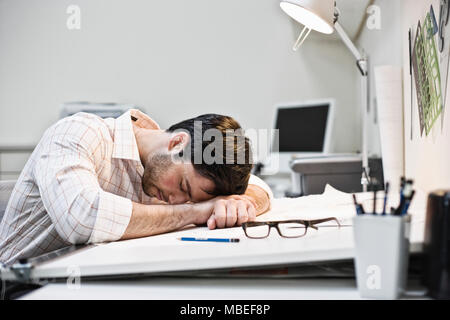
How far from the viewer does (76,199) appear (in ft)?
2.57

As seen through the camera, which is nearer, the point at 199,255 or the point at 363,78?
the point at 199,255

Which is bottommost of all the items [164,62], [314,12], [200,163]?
[200,163]

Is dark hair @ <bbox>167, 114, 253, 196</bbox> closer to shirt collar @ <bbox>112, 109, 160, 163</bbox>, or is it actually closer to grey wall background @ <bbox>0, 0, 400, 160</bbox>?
shirt collar @ <bbox>112, 109, 160, 163</bbox>

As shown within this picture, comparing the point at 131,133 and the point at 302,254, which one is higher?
the point at 131,133

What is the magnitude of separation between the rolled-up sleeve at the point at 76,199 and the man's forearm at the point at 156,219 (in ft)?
0.06

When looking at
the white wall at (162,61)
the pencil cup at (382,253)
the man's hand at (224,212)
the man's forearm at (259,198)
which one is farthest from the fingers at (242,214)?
the white wall at (162,61)

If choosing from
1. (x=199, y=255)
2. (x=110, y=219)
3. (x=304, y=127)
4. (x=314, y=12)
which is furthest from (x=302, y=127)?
(x=199, y=255)

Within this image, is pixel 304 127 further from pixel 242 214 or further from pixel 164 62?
pixel 242 214

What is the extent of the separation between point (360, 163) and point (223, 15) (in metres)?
1.83

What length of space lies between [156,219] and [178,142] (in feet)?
0.82

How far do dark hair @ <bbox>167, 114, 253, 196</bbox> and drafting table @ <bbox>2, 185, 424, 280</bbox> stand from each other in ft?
0.87

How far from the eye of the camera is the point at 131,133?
1.06 meters

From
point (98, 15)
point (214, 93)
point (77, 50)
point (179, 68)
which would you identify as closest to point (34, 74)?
point (77, 50)

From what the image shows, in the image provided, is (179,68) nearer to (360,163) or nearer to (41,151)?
(360,163)
